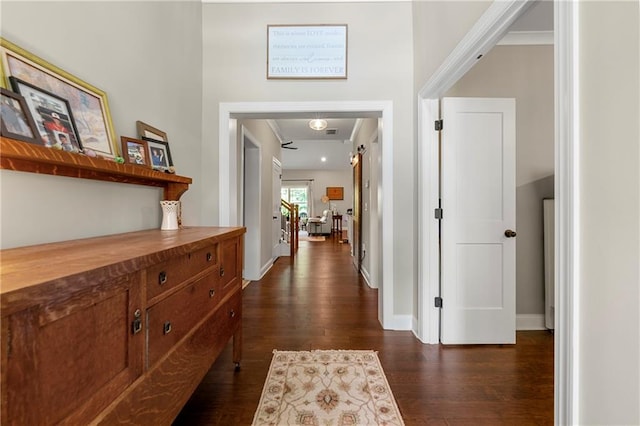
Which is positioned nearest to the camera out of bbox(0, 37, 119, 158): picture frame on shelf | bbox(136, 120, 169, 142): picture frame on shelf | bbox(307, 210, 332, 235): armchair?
bbox(0, 37, 119, 158): picture frame on shelf

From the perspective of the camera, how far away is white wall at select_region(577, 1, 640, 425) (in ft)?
2.40

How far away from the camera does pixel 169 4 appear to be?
1.91 m

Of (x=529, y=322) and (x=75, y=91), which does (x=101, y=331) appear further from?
(x=529, y=322)

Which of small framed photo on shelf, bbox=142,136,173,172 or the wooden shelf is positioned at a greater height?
small framed photo on shelf, bbox=142,136,173,172

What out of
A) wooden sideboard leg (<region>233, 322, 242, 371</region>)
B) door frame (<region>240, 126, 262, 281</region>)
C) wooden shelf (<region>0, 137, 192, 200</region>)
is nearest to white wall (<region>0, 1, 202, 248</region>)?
wooden shelf (<region>0, 137, 192, 200</region>)

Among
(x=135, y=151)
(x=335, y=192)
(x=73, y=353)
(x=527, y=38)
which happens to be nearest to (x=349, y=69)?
(x=527, y=38)

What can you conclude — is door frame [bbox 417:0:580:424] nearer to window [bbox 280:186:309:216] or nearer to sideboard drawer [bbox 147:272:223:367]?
sideboard drawer [bbox 147:272:223:367]

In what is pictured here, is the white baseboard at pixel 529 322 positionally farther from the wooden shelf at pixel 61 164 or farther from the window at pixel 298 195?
the window at pixel 298 195

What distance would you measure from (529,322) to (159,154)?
10.5 feet

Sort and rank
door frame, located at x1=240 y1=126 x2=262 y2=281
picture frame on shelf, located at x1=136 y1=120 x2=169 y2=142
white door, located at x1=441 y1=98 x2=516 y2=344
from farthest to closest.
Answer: door frame, located at x1=240 y1=126 x2=262 y2=281, white door, located at x1=441 y1=98 x2=516 y2=344, picture frame on shelf, located at x1=136 y1=120 x2=169 y2=142

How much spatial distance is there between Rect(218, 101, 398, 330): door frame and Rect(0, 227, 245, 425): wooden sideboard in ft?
4.23

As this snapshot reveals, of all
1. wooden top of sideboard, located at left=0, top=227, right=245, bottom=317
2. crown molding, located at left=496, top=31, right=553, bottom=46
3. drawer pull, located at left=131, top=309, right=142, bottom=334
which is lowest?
drawer pull, located at left=131, top=309, right=142, bottom=334

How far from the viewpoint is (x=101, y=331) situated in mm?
725

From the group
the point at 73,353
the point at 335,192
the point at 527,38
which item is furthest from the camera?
the point at 335,192
